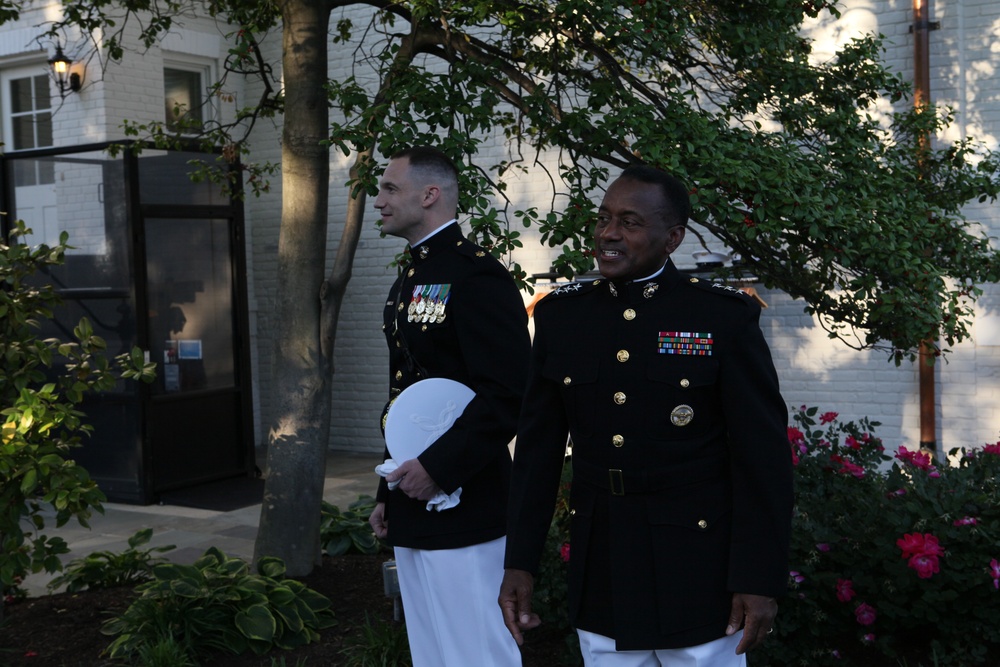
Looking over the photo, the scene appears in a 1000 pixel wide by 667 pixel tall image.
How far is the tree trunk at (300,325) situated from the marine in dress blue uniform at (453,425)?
215cm

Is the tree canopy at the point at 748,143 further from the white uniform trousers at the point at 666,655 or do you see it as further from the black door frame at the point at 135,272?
the black door frame at the point at 135,272

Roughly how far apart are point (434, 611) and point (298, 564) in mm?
2469

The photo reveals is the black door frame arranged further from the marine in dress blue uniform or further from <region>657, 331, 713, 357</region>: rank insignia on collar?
<region>657, 331, 713, 357</region>: rank insignia on collar

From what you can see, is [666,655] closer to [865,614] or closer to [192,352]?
[865,614]

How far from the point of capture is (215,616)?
4.65 m

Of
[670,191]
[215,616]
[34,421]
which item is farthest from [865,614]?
[34,421]

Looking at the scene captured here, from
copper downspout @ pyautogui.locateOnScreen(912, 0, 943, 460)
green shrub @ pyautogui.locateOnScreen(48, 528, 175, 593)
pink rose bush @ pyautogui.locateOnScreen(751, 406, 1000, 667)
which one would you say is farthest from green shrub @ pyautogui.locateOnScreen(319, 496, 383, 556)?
copper downspout @ pyautogui.locateOnScreen(912, 0, 943, 460)

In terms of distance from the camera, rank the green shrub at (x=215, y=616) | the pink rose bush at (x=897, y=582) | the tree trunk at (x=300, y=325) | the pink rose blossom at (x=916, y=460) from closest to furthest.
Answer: the pink rose bush at (x=897, y=582), the green shrub at (x=215, y=616), the pink rose blossom at (x=916, y=460), the tree trunk at (x=300, y=325)

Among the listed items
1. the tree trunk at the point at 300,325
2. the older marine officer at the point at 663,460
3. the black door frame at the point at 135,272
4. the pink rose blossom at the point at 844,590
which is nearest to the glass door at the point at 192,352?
the black door frame at the point at 135,272

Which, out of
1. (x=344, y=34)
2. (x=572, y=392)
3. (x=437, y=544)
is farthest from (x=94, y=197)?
(x=572, y=392)

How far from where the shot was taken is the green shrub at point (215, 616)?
4.55m

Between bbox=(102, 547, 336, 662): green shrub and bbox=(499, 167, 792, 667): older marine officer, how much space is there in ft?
7.96

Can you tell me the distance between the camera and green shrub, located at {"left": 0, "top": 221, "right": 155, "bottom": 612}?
14.0 feet

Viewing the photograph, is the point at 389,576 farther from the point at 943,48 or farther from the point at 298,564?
the point at 943,48
